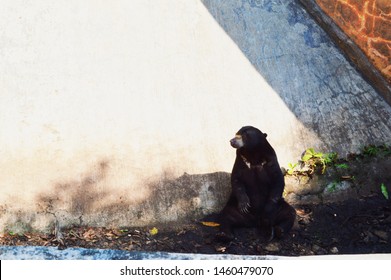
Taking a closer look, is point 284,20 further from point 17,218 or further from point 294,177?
point 17,218

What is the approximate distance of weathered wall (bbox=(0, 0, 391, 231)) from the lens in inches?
256

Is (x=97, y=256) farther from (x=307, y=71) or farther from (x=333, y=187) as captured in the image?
(x=307, y=71)

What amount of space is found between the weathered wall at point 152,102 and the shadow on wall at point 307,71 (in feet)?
0.05

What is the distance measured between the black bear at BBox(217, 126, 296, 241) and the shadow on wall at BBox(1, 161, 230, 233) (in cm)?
41

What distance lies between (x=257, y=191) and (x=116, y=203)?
147cm

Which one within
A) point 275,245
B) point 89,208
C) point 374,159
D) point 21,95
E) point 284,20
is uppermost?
point 284,20

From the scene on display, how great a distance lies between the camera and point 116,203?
255 inches

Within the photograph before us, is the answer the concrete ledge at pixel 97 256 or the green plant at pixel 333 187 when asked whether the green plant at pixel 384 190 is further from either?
the concrete ledge at pixel 97 256

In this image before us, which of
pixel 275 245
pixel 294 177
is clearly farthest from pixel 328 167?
pixel 275 245

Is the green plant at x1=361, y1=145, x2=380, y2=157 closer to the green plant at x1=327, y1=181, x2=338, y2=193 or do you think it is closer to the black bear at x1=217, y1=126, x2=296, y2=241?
the green plant at x1=327, y1=181, x2=338, y2=193

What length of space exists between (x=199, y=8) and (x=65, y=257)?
394 centimetres

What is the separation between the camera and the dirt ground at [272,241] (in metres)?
6.07

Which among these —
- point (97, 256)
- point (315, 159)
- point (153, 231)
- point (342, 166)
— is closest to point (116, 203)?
point (153, 231)

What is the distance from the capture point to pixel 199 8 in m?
7.93
